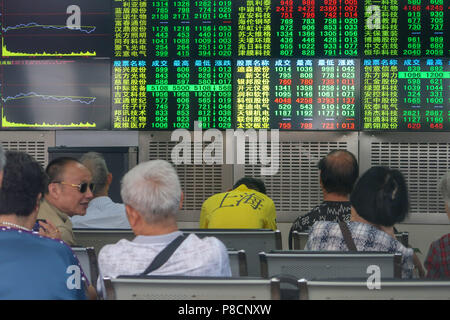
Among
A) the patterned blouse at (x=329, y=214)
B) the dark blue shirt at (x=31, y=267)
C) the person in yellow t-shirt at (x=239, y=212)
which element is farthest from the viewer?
the person in yellow t-shirt at (x=239, y=212)

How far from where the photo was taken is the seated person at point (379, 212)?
8.64ft

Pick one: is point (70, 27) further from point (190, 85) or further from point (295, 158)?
point (295, 158)

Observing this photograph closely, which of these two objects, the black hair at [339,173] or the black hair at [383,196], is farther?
the black hair at [339,173]

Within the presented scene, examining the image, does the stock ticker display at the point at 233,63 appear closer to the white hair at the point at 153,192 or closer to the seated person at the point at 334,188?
the seated person at the point at 334,188

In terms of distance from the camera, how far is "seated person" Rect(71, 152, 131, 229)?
3812mm

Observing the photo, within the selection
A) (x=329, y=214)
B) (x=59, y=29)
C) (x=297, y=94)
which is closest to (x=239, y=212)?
(x=329, y=214)

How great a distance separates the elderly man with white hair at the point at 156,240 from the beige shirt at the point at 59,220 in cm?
83

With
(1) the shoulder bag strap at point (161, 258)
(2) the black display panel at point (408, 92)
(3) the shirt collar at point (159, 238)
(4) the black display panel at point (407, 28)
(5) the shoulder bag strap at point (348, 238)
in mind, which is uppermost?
(4) the black display panel at point (407, 28)

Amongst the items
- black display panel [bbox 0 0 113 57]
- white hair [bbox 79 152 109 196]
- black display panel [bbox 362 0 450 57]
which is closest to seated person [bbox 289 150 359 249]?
white hair [bbox 79 152 109 196]

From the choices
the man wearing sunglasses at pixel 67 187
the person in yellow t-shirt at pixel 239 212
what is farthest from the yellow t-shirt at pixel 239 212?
the man wearing sunglasses at pixel 67 187

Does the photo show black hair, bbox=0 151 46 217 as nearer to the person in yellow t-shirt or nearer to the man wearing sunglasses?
the man wearing sunglasses

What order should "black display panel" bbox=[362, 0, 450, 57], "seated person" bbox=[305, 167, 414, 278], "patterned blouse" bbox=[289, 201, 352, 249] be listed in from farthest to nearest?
"black display panel" bbox=[362, 0, 450, 57] < "patterned blouse" bbox=[289, 201, 352, 249] < "seated person" bbox=[305, 167, 414, 278]

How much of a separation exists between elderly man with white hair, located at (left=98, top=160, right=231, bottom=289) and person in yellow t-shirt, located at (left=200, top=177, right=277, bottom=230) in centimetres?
182

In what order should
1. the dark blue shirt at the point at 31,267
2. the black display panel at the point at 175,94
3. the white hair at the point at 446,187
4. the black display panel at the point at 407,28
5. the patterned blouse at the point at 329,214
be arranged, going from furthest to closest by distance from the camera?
the black display panel at the point at 175,94
the black display panel at the point at 407,28
the patterned blouse at the point at 329,214
the white hair at the point at 446,187
the dark blue shirt at the point at 31,267
